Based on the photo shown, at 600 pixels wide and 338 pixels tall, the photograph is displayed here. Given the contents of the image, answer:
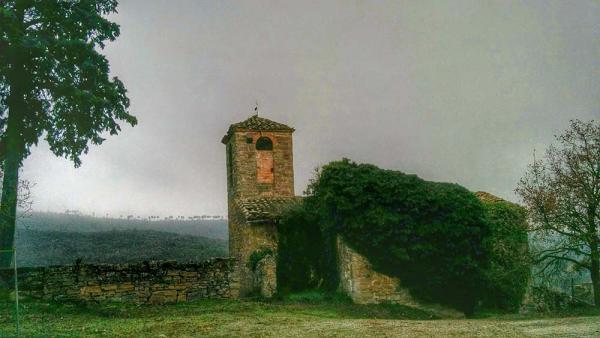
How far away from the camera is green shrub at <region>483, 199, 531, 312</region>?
1869cm

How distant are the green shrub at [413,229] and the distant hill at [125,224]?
133 feet

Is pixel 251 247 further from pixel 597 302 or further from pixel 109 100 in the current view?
pixel 597 302

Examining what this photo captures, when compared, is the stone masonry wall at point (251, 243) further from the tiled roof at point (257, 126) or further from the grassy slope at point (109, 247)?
the grassy slope at point (109, 247)

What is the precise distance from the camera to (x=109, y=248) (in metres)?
33.7

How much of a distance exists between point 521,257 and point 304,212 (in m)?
8.32

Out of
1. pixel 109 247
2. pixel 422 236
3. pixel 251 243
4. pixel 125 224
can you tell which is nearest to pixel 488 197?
pixel 422 236

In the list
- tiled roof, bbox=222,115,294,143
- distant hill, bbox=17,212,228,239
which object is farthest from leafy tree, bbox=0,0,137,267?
distant hill, bbox=17,212,228,239

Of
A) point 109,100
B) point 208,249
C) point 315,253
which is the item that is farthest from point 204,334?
point 208,249

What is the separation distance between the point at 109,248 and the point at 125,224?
107 feet

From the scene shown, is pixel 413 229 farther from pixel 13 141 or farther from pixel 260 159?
pixel 13 141

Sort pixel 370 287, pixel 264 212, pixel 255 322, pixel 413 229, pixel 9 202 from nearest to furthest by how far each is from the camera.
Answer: pixel 255 322 → pixel 9 202 → pixel 370 287 → pixel 413 229 → pixel 264 212

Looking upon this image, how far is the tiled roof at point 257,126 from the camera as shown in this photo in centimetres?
2500

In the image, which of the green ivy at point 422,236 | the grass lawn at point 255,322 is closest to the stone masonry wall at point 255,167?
the green ivy at point 422,236

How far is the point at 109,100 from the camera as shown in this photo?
20203 mm
